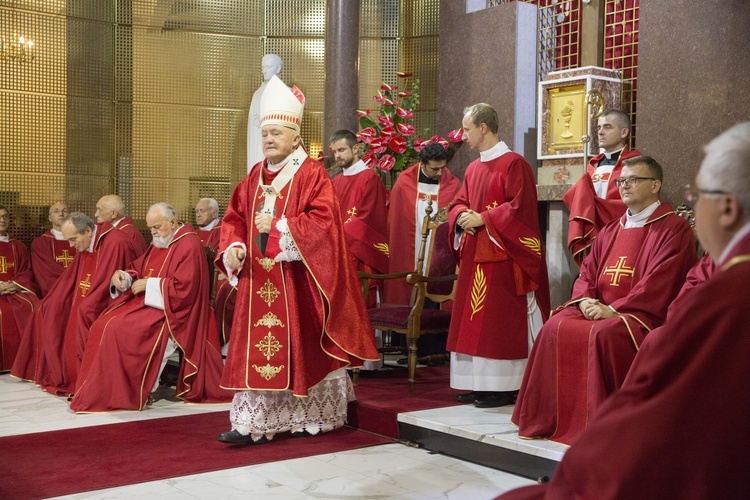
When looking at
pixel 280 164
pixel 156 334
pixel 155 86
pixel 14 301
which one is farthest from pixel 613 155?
pixel 155 86

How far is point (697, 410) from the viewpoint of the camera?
5.28ft

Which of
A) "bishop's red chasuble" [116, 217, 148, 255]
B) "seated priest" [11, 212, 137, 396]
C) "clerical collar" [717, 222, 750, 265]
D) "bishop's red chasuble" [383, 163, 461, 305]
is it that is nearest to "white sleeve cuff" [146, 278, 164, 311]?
"seated priest" [11, 212, 137, 396]

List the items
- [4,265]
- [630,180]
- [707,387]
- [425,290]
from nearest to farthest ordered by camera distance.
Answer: [707,387], [630,180], [425,290], [4,265]

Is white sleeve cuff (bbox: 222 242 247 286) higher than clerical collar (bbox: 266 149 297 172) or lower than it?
lower

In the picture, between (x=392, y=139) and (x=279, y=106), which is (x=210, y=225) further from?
(x=279, y=106)

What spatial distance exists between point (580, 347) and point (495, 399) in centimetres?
111

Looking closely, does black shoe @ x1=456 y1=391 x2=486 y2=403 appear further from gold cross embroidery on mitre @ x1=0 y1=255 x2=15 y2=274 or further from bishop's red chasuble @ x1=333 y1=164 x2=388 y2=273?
gold cross embroidery on mitre @ x1=0 y1=255 x2=15 y2=274

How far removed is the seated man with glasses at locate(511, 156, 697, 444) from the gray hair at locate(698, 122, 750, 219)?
2568 mm

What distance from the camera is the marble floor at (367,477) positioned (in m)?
3.99

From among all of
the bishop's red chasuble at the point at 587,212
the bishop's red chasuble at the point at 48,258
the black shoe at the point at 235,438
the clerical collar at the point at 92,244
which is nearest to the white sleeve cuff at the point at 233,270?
the black shoe at the point at 235,438

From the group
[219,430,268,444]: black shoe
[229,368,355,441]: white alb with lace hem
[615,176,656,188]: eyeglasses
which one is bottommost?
[219,430,268,444]: black shoe

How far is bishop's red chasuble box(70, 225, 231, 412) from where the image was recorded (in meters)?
5.90

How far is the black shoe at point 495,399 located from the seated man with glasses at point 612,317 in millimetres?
651

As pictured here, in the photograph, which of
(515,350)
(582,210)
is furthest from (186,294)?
(582,210)
